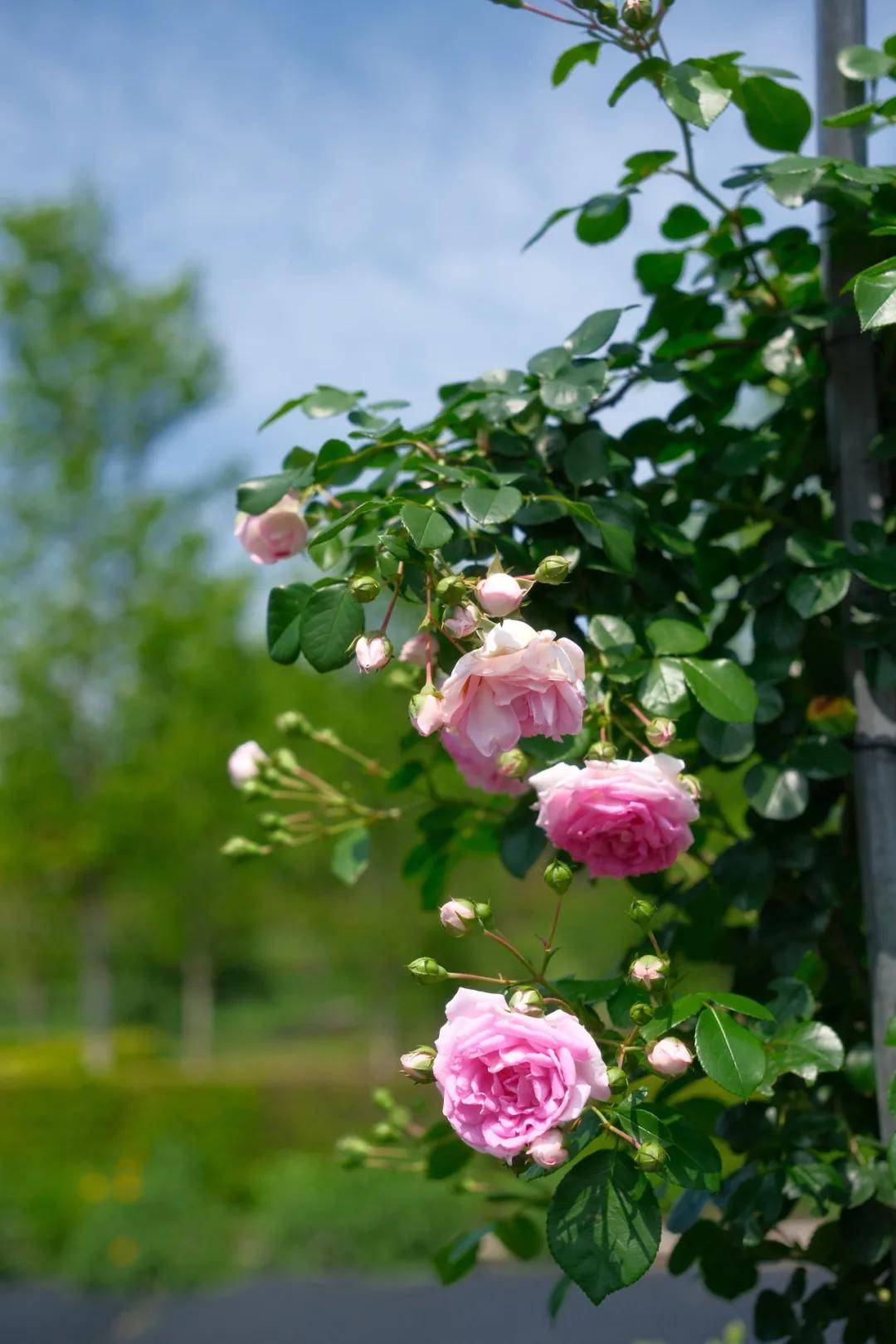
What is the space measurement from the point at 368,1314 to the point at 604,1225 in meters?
5.60

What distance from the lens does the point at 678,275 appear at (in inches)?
51.8

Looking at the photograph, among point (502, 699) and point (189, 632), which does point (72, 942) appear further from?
point (502, 699)

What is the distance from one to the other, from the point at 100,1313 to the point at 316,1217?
1.25 m

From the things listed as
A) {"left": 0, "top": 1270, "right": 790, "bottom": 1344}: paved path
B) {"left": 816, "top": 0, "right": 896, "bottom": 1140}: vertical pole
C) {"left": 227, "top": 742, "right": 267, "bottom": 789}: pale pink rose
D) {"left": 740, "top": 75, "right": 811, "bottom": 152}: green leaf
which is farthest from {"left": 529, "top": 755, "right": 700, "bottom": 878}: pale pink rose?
{"left": 0, "top": 1270, "right": 790, "bottom": 1344}: paved path

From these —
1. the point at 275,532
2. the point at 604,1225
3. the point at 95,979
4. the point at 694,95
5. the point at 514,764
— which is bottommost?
the point at 95,979

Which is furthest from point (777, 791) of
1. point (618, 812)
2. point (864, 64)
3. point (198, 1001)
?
point (198, 1001)

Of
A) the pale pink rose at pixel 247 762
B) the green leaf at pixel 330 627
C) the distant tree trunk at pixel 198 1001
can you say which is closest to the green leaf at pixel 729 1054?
the green leaf at pixel 330 627

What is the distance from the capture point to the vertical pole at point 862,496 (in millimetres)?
1105

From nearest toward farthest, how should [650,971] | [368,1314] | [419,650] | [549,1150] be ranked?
[549,1150] → [650,971] → [419,650] → [368,1314]

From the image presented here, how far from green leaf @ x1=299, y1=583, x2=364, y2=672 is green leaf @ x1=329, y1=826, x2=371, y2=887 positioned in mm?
410

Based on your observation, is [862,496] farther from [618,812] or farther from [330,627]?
[330,627]

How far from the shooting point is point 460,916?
881mm

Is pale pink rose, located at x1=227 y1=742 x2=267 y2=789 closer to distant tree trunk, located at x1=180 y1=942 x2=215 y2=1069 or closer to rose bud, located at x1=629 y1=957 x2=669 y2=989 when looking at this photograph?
rose bud, located at x1=629 y1=957 x2=669 y2=989

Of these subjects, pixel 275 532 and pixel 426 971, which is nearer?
pixel 426 971
